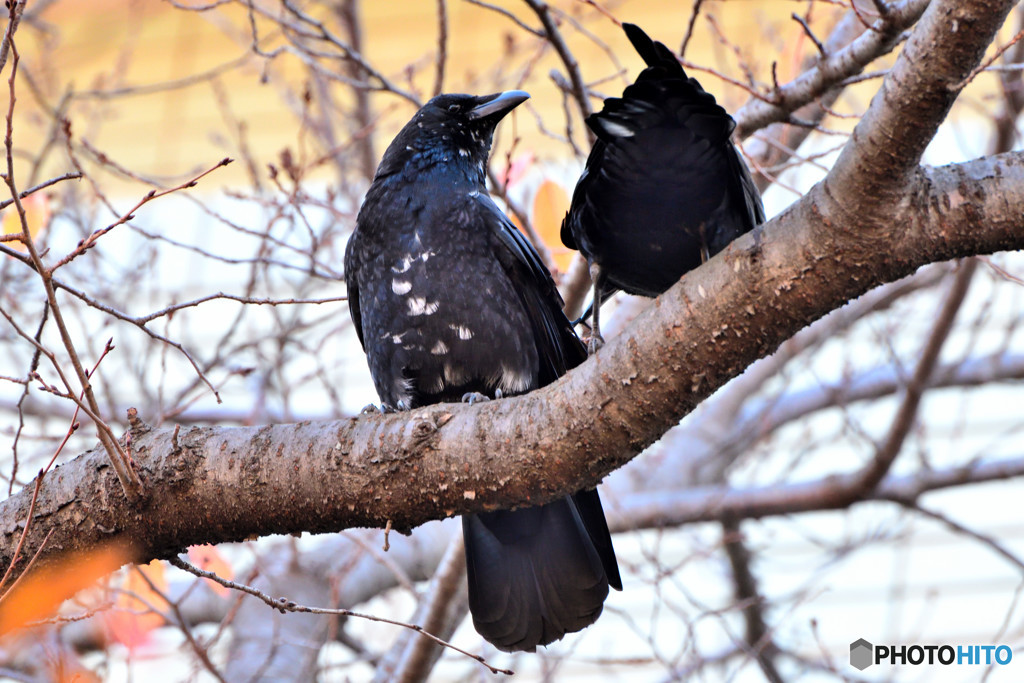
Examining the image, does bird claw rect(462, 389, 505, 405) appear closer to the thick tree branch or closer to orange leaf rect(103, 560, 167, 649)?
the thick tree branch

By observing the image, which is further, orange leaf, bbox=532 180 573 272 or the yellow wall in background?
the yellow wall in background

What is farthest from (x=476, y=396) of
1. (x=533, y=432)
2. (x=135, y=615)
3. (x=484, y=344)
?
(x=135, y=615)

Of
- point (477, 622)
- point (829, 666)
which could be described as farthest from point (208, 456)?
point (829, 666)

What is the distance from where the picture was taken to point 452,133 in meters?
3.64

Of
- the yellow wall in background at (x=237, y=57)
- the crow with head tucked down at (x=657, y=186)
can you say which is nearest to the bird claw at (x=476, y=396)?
the crow with head tucked down at (x=657, y=186)

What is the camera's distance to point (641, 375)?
2020mm

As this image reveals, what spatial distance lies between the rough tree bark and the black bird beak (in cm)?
166

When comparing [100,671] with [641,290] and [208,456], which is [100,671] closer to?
[208,456]

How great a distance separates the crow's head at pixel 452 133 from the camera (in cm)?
351

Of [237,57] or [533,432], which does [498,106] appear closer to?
[533,432]

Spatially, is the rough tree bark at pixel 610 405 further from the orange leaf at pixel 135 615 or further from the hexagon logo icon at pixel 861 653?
the hexagon logo icon at pixel 861 653

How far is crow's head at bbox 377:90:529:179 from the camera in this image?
3514 millimetres

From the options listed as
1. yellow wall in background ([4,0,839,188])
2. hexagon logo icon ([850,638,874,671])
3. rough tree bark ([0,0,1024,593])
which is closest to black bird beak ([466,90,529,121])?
rough tree bark ([0,0,1024,593])

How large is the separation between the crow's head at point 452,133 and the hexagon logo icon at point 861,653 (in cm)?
271
